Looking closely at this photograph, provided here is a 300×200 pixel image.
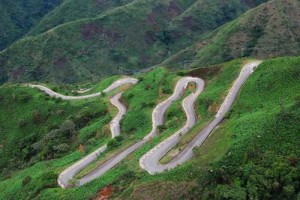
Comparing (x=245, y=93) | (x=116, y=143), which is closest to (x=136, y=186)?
(x=116, y=143)

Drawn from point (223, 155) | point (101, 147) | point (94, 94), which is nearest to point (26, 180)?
point (101, 147)

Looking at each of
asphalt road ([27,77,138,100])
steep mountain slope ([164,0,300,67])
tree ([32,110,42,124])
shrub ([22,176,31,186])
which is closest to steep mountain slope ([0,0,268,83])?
steep mountain slope ([164,0,300,67])

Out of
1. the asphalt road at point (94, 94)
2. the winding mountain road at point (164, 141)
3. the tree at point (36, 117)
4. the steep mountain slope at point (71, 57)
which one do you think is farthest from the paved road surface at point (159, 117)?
the steep mountain slope at point (71, 57)

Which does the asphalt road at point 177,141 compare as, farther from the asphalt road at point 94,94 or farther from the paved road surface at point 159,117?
the asphalt road at point 94,94

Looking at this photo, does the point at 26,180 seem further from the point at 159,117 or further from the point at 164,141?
the point at 159,117

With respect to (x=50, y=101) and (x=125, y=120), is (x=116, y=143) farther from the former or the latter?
(x=50, y=101)

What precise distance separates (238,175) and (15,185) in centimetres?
3014

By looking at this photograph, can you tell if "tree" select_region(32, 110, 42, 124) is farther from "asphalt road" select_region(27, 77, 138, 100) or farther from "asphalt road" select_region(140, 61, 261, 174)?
"asphalt road" select_region(140, 61, 261, 174)

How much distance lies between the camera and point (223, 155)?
41.7 meters

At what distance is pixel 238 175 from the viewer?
130ft

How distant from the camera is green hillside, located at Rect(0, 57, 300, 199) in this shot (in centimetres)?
3897

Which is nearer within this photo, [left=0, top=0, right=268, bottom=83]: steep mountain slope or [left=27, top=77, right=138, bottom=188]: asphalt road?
[left=27, top=77, right=138, bottom=188]: asphalt road

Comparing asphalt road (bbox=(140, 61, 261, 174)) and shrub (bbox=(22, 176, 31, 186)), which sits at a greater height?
shrub (bbox=(22, 176, 31, 186))

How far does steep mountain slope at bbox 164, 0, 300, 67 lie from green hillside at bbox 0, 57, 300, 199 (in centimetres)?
8135
